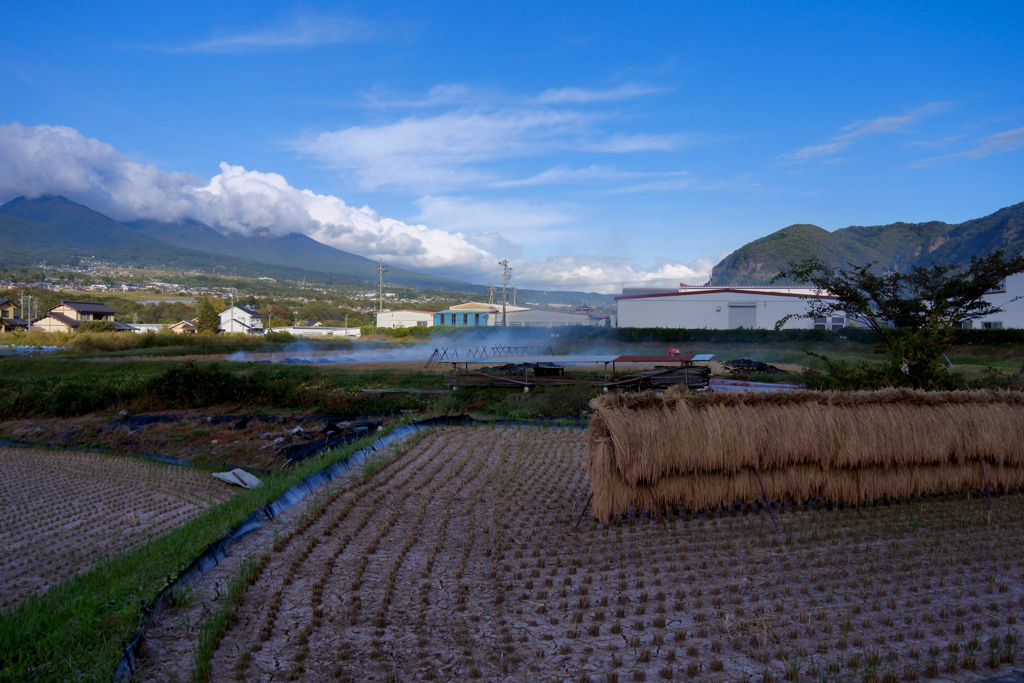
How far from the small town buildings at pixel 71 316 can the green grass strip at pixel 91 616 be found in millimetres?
60428

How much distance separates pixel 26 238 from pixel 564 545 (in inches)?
9646

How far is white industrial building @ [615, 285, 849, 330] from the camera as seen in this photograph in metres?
41.1

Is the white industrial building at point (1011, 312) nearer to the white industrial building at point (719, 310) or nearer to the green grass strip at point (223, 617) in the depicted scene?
the white industrial building at point (719, 310)

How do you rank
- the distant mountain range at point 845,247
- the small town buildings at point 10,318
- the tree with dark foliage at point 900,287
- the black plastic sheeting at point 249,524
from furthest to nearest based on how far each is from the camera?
the distant mountain range at point 845,247 → the small town buildings at point 10,318 → the tree with dark foliage at point 900,287 → the black plastic sheeting at point 249,524

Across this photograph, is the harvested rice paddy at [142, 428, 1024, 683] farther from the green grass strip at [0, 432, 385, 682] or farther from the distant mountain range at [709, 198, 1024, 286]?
the distant mountain range at [709, 198, 1024, 286]

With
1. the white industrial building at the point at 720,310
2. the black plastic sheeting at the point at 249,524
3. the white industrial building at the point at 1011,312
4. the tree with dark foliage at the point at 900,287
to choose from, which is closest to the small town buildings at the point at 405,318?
the white industrial building at the point at 720,310

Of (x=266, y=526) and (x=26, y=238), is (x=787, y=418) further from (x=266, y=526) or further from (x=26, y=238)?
(x=26, y=238)

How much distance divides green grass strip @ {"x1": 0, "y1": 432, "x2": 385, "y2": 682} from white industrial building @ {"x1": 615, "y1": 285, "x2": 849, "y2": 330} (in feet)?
126

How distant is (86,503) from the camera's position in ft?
32.6

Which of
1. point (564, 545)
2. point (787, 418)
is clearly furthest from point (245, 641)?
point (787, 418)

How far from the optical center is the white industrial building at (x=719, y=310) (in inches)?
1619

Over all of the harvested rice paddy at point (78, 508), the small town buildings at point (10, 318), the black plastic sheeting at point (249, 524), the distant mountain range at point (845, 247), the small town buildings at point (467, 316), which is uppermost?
the distant mountain range at point (845, 247)

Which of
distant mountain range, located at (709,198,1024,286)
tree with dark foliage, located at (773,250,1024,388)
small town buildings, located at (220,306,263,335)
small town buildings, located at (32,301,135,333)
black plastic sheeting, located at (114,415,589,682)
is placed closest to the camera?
black plastic sheeting, located at (114,415,589,682)

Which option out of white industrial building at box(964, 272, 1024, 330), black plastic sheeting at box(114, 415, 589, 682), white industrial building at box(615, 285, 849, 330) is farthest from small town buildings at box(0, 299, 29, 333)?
white industrial building at box(964, 272, 1024, 330)
